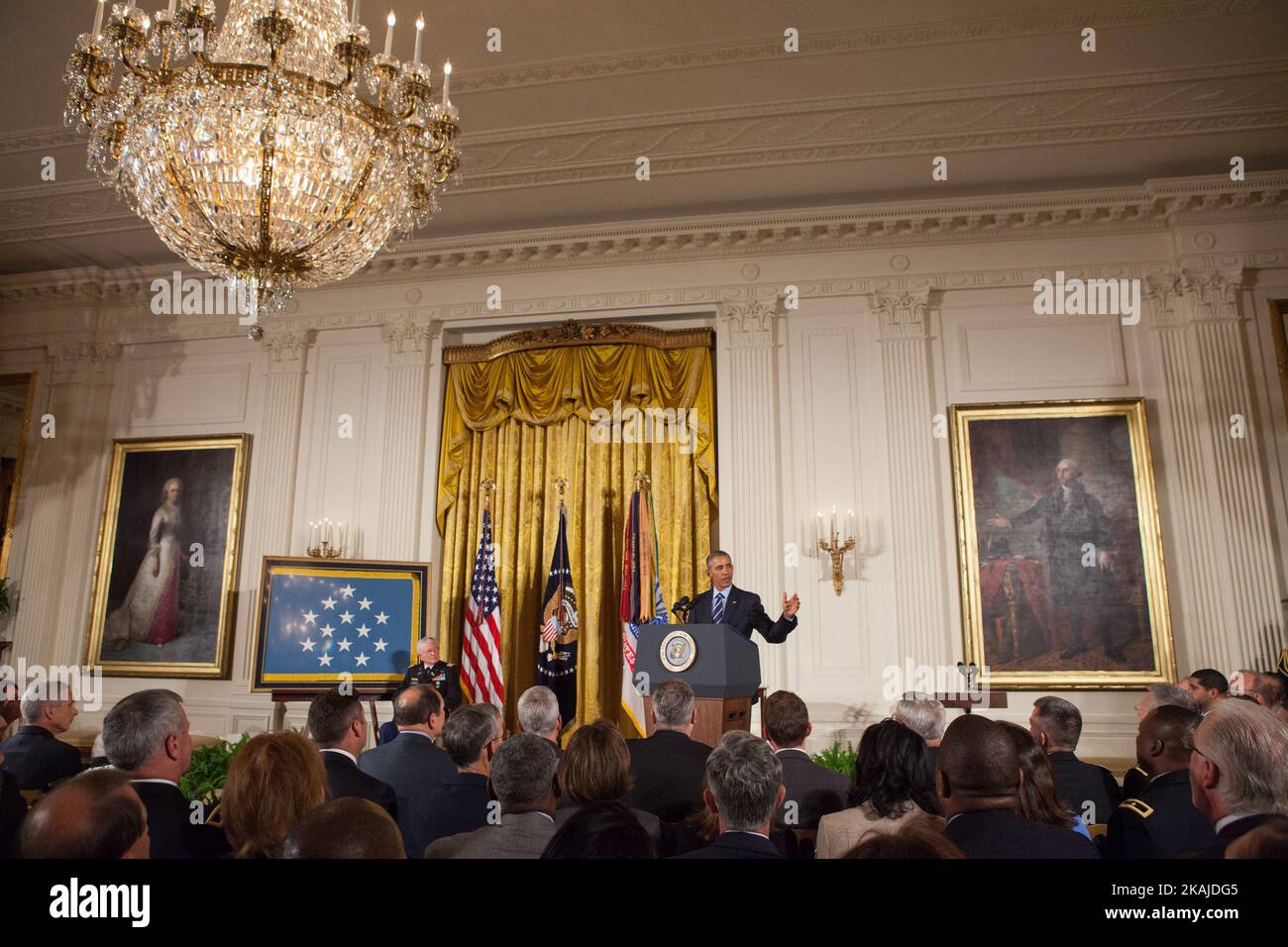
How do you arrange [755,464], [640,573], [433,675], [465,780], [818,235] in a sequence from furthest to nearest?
[818,235] → [755,464] → [640,573] → [433,675] → [465,780]

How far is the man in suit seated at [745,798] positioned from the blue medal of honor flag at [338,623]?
19.3 feet

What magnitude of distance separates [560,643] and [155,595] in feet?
14.8

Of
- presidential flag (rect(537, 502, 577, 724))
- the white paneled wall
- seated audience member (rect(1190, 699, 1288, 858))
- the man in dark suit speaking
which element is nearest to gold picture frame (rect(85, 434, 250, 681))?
the white paneled wall

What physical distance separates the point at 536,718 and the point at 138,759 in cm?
160

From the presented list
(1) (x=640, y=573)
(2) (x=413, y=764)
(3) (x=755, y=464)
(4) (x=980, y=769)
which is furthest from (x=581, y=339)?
(4) (x=980, y=769)

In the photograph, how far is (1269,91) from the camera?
276 inches

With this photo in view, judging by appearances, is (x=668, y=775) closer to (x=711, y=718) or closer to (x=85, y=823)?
(x=711, y=718)

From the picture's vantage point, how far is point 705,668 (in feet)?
15.4

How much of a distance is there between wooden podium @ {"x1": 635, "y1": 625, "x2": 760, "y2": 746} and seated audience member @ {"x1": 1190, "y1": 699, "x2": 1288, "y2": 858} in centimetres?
275

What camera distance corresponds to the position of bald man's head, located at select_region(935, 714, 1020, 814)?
2.16 m

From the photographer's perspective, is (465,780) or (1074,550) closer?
(465,780)

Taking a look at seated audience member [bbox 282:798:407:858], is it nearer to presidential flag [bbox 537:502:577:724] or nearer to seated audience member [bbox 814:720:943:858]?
seated audience member [bbox 814:720:943:858]
